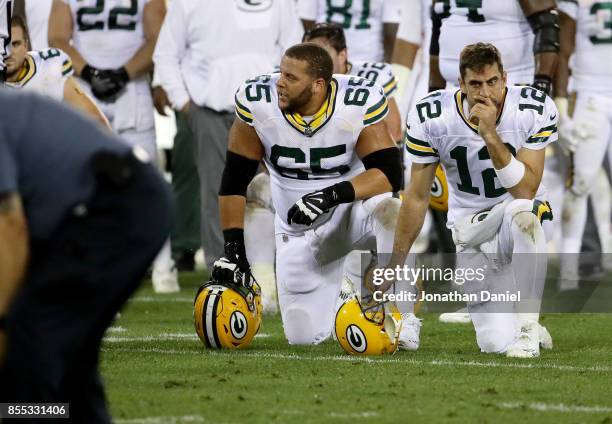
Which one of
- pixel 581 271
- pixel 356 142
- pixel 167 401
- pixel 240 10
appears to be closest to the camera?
pixel 167 401

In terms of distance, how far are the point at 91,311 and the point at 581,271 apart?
6.60 metres

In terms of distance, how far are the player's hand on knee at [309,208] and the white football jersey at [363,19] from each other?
2914 millimetres

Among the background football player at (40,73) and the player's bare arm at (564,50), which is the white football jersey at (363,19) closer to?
the player's bare arm at (564,50)

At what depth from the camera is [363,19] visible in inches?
337

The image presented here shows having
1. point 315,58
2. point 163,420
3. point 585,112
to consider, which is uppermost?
point 315,58

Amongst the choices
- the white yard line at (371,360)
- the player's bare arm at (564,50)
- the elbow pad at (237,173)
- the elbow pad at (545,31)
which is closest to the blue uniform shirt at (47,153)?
the white yard line at (371,360)

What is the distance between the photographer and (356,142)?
239 inches

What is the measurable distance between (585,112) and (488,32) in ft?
4.53

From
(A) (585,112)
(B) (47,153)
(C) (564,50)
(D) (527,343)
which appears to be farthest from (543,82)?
(B) (47,153)

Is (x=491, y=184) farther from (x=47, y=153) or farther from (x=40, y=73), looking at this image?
(x=47, y=153)

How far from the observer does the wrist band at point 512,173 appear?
17.9 ft

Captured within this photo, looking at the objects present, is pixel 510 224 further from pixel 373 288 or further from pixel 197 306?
pixel 197 306

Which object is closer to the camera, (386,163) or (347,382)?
(347,382)

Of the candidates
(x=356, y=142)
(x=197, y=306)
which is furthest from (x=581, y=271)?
(x=197, y=306)
